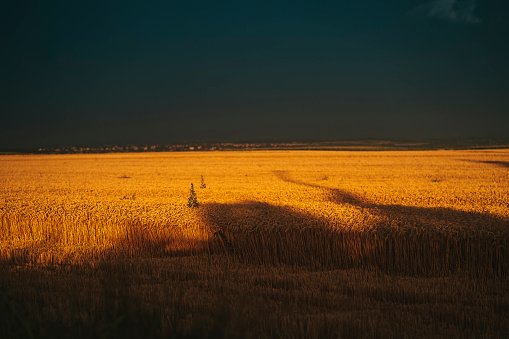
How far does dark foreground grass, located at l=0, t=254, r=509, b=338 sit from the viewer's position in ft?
11.2

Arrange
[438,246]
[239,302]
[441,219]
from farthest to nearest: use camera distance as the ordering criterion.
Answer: [441,219], [438,246], [239,302]

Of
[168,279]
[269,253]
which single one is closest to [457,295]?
[269,253]

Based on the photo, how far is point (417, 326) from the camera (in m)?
4.14

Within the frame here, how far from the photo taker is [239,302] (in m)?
4.79

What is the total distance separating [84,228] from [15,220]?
2.46 metres

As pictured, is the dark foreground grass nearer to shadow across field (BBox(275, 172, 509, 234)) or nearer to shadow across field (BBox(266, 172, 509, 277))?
shadow across field (BBox(266, 172, 509, 277))

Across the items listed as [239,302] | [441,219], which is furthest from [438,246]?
[239,302]

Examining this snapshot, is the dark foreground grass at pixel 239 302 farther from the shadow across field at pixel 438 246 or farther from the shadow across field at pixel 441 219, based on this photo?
the shadow across field at pixel 441 219

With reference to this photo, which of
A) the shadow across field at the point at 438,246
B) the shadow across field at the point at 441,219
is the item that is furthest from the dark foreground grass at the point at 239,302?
the shadow across field at the point at 441,219

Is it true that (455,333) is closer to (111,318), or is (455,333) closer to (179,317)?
(179,317)

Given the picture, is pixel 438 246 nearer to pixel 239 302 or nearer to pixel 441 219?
pixel 441 219

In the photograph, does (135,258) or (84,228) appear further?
(84,228)

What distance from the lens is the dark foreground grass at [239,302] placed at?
340 cm

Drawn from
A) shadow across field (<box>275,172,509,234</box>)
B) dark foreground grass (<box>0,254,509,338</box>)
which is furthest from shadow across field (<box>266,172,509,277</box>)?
dark foreground grass (<box>0,254,509,338</box>)
